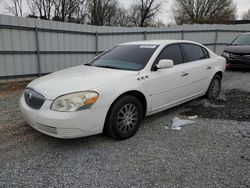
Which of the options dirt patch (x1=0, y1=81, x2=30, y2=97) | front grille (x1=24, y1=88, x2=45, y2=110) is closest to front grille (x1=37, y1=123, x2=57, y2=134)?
front grille (x1=24, y1=88, x2=45, y2=110)

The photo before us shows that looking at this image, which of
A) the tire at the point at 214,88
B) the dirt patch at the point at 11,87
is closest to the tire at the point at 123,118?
the tire at the point at 214,88

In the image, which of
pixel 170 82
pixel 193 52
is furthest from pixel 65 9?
pixel 170 82

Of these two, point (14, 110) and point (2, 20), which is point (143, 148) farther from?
point (2, 20)

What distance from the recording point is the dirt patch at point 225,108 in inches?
150

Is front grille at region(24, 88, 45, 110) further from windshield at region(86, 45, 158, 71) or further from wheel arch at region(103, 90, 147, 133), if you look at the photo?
windshield at region(86, 45, 158, 71)

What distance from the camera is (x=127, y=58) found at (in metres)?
3.48

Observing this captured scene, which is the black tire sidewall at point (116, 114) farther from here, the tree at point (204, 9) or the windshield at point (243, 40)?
the tree at point (204, 9)

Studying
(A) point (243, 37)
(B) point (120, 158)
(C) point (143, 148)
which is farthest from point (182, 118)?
(A) point (243, 37)

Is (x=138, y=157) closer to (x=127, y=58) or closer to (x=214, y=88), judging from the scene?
(x=127, y=58)

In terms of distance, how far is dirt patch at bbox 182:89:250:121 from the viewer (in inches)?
150

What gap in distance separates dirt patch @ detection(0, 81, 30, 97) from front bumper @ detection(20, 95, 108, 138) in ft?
12.1

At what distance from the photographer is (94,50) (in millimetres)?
8016

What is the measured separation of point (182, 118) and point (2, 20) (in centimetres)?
601

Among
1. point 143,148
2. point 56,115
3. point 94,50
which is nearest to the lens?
point 56,115
